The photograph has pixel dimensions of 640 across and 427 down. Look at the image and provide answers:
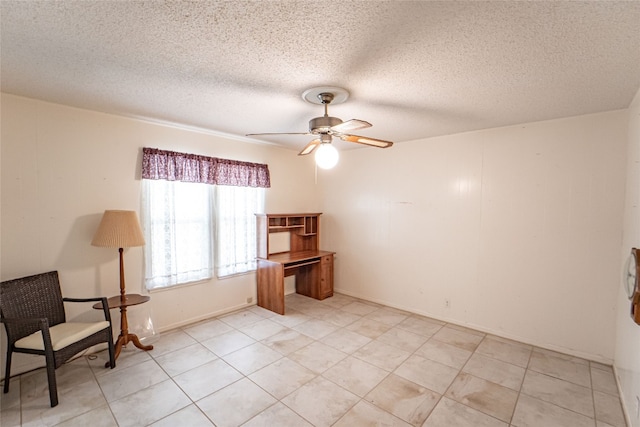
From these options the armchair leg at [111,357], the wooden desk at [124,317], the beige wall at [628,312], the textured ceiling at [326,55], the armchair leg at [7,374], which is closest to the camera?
the textured ceiling at [326,55]

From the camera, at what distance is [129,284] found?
3.17 metres

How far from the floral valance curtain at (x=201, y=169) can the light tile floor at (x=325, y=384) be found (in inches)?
74.4

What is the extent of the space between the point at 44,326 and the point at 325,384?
2.20 m

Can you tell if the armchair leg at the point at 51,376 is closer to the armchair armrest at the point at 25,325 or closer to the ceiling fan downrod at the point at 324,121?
the armchair armrest at the point at 25,325

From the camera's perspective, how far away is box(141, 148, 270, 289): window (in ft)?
10.8

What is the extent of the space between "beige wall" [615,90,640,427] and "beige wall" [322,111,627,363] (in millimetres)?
160

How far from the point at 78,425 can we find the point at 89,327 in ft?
2.48

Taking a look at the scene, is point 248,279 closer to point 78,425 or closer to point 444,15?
point 78,425

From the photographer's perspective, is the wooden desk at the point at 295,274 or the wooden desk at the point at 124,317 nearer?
the wooden desk at the point at 124,317

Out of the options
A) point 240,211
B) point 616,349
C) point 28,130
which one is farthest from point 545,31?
point 28,130

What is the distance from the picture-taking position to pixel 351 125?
2.16m

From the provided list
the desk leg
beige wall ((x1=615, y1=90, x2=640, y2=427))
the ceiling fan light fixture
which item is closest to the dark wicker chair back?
the desk leg

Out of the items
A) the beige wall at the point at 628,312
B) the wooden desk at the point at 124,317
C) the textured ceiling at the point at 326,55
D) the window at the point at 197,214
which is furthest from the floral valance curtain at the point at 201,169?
the beige wall at the point at 628,312

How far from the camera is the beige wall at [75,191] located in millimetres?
2500
